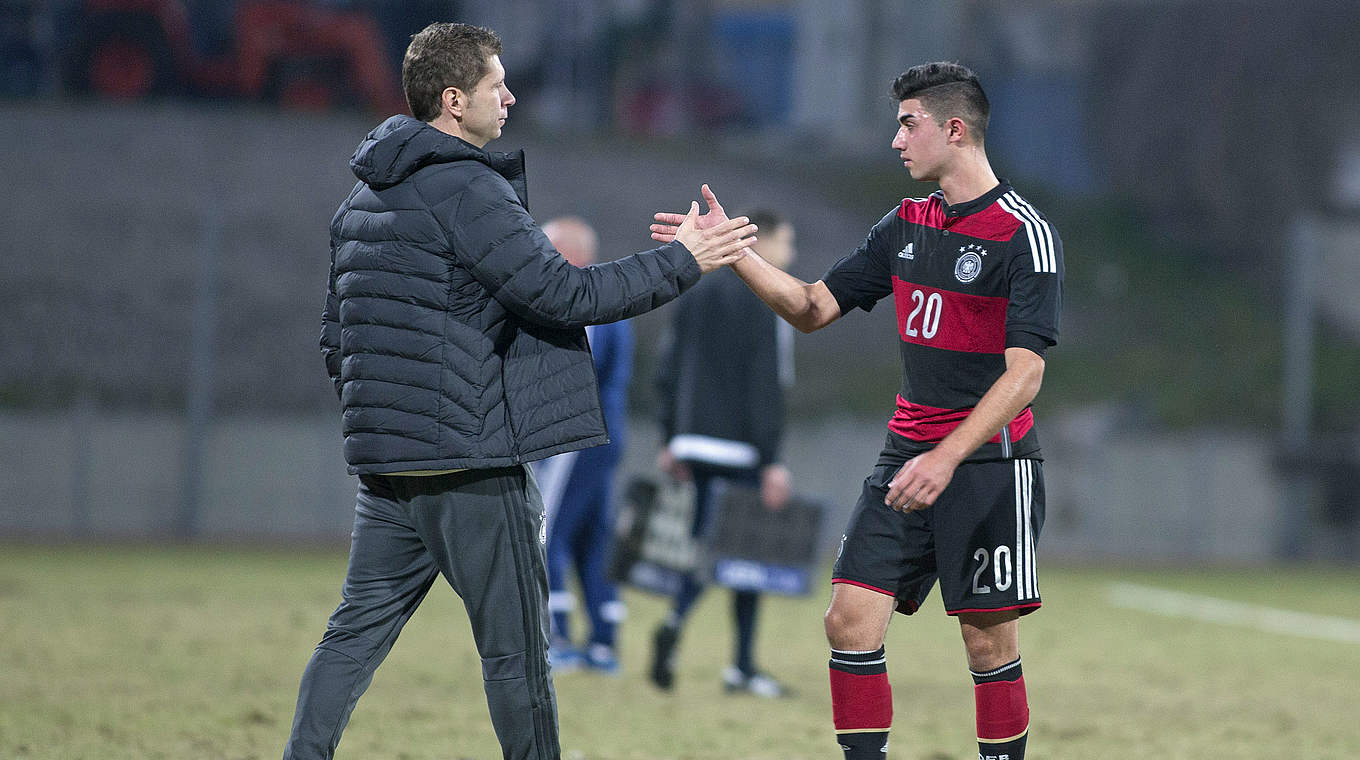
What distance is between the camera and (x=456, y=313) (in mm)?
3887

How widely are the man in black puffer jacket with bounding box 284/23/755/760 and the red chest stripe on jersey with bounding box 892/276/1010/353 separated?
692mm

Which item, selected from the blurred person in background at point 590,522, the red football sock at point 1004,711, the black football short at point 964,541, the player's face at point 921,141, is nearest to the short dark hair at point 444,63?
the player's face at point 921,141

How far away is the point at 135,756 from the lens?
5.35 m

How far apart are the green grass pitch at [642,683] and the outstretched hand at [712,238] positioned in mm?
2232

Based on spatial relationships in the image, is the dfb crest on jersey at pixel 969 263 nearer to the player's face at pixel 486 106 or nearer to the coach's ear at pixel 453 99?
the player's face at pixel 486 106

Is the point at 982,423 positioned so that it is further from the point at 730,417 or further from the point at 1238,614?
the point at 1238,614

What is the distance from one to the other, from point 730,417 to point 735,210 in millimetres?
19749

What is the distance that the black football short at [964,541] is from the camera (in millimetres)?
4281

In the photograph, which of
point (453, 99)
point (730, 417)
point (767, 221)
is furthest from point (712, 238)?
point (730, 417)

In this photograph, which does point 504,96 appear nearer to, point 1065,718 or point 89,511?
point 1065,718

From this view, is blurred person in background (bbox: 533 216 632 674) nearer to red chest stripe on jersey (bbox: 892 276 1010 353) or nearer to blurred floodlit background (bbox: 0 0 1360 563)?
red chest stripe on jersey (bbox: 892 276 1010 353)

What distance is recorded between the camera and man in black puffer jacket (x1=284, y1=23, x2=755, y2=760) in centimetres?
385

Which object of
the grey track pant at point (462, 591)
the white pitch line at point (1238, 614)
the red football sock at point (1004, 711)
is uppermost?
the grey track pant at point (462, 591)

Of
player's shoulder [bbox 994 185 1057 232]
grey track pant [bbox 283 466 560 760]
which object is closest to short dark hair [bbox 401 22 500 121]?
grey track pant [bbox 283 466 560 760]
